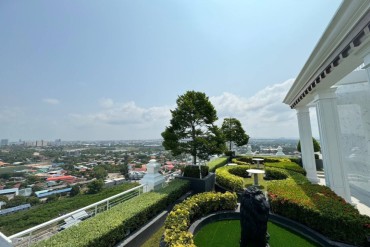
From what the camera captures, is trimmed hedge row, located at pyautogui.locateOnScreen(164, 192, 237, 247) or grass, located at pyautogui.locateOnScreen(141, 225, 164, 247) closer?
trimmed hedge row, located at pyautogui.locateOnScreen(164, 192, 237, 247)

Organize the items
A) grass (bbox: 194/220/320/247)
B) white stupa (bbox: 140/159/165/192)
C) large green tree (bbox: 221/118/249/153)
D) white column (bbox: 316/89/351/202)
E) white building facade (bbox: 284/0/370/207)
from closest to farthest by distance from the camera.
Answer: white building facade (bbox: 284/0/370/207)
grass (bbox: 194/220/320/247)
white column (bbox: 316/89/351/202)
white stupa (bbox: 140/159/165/192)
large green tree (bbox: 221/118/249/153)

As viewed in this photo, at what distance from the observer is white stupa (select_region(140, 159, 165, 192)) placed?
21.5 ft

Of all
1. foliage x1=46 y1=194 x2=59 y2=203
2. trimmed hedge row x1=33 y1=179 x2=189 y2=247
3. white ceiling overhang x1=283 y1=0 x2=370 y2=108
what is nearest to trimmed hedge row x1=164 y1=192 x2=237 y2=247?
trimmed hedge row x1=33 y1=179 x2=189 y2=247

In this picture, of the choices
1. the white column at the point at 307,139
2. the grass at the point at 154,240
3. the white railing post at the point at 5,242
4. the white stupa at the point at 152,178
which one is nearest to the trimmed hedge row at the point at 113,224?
the grass at the point at 154,240

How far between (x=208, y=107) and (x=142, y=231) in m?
6.14

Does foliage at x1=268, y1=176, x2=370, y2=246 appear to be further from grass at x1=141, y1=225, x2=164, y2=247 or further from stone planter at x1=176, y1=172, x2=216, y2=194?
grass at x1=141, y1=225, x2=164, y2=247

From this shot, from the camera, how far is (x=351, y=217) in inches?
154

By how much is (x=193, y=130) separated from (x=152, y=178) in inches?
132

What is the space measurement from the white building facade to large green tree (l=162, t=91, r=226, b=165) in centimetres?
417

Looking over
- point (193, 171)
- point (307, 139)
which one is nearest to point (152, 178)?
point (193, 171)

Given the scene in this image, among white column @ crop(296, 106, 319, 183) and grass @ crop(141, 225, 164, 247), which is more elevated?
white column @ crop(296, 106, 319, 183)

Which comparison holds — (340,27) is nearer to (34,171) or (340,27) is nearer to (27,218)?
(27,218)

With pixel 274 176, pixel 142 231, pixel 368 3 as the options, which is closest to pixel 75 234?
pixel 142 231

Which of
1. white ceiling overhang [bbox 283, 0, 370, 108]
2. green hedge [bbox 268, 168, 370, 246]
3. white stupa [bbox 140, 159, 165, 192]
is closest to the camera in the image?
white ceiling overhang [bbox 283, 0, 370, 108]
